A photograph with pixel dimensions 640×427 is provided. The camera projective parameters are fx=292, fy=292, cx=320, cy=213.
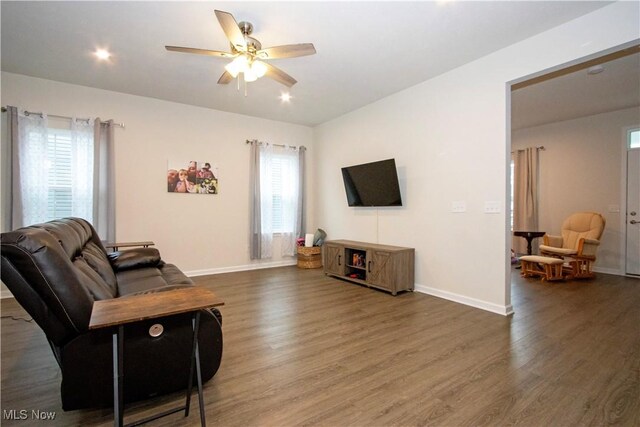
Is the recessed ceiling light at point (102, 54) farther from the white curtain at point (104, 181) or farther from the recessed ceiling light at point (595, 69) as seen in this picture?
the recessed ceiling light at point (595, 69)

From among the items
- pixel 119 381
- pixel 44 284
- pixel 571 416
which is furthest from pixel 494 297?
pixel 44 284

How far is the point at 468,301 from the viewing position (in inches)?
136

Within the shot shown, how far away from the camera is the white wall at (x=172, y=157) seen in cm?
406

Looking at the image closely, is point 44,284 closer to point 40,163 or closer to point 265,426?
point 265,426

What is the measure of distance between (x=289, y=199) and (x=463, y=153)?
3262mm

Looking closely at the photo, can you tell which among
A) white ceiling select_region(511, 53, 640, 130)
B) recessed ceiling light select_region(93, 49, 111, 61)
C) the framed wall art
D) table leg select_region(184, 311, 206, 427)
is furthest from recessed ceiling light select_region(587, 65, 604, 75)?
recessed ceiling light select_region(93, 49, 111, 61)

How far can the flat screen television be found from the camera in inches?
167

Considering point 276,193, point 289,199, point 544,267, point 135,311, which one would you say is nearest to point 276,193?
point 276,193

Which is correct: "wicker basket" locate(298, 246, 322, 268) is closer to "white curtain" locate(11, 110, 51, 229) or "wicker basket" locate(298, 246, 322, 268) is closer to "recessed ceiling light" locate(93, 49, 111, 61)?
"white curtain" locate(11, 110, 51, 229)

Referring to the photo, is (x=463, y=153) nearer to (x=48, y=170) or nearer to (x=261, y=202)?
(x=261, y=202)

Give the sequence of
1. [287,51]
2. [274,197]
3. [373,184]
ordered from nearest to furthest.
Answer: [287,51], [373,184], [274,197]

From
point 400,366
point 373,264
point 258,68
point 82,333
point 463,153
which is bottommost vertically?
point 400,366

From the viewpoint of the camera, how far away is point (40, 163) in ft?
12.4

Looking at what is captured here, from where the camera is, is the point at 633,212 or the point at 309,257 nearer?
the point at 633,212
